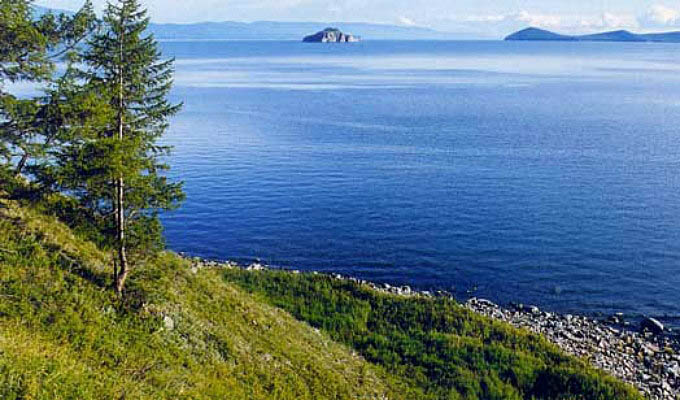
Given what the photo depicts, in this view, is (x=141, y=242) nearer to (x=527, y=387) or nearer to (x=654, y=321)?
(x=527, y=387)

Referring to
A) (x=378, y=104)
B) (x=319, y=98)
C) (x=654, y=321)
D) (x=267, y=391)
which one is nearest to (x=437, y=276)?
(x=654, y=321)

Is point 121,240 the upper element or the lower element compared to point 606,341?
upper

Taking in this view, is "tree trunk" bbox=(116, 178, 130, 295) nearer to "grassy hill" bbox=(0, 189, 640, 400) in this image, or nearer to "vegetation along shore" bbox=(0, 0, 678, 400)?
"vegetation along shore" bbox=(0, 0, 678, 400)

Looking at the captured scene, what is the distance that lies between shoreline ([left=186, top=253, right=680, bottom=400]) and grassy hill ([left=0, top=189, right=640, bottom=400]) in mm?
2309

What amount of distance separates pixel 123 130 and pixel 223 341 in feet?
31.6

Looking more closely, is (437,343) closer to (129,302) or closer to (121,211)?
(129,302)

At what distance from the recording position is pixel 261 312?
31047 mm

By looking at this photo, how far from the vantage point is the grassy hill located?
1830 centimetres

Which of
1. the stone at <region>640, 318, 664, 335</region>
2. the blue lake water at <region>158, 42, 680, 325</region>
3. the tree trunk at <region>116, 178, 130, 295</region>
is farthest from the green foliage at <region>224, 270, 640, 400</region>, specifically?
the tree trunk at <region>116, 178, 130, 295</region>

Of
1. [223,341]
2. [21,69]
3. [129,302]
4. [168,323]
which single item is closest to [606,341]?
[223,341]

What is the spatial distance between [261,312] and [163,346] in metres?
9.54

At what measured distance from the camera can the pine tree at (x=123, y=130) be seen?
19797 millimetres

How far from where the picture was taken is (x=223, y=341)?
24.5m

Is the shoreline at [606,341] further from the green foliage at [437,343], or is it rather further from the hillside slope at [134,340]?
the hillside slope at [134,340]
